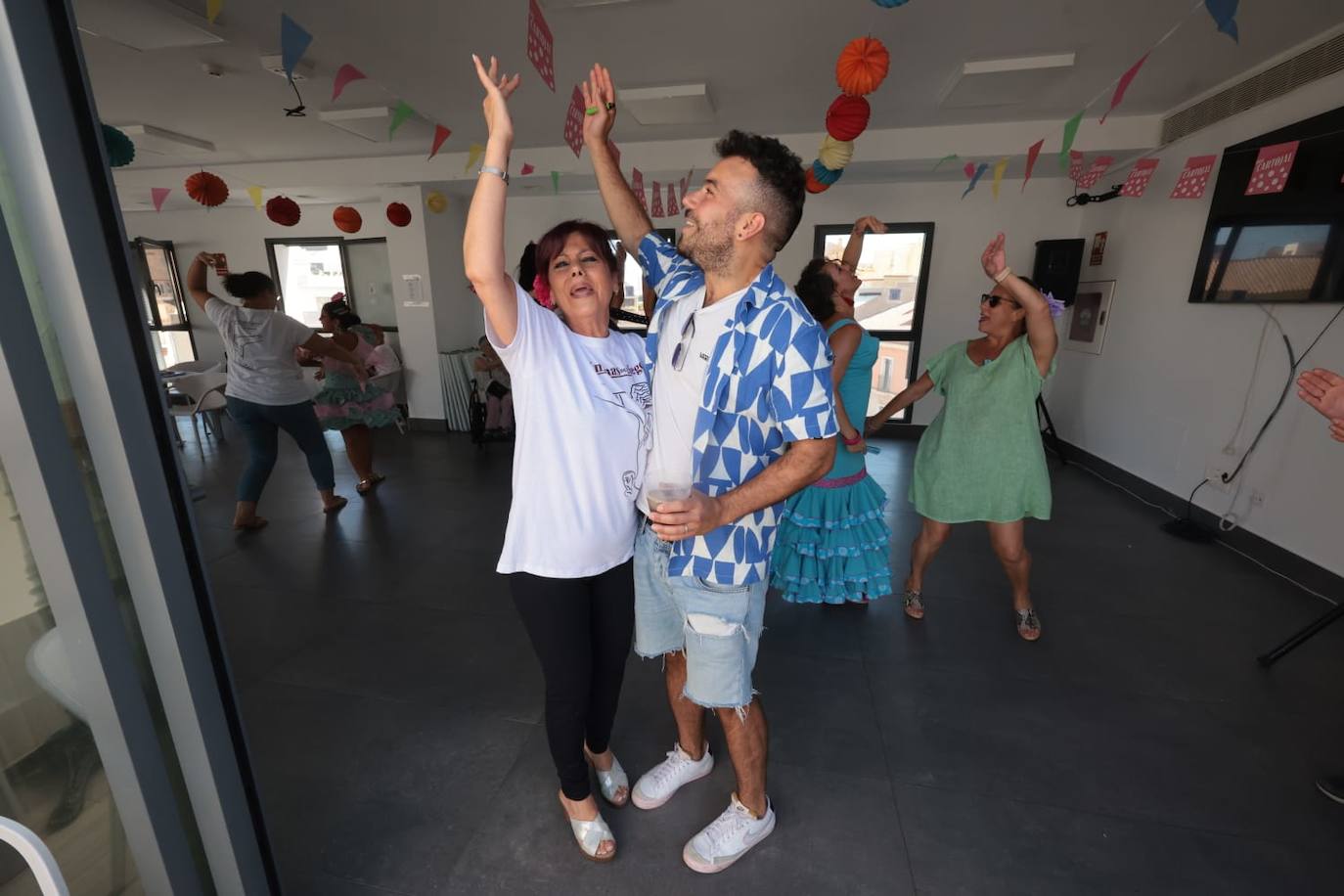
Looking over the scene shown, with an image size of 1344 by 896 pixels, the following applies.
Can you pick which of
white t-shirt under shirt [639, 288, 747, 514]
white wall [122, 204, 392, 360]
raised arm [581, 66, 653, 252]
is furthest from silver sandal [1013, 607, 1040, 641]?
white wall [122, 204, 392, 360]

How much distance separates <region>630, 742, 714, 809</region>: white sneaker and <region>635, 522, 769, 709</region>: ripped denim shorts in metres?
0.50

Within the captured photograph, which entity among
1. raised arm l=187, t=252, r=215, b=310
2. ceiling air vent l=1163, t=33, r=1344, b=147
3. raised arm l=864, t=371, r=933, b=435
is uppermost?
ceiling air vent l=1163, t=33, r=1344, b=147

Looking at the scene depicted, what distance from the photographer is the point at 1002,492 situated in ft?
8.01

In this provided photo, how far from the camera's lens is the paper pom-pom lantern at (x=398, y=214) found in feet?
19.1

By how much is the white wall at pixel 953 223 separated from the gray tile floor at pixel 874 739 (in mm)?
3521

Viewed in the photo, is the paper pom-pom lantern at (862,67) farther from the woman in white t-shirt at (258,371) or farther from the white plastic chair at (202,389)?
the white plastic chair at (202,389)

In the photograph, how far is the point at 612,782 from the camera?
1708mm

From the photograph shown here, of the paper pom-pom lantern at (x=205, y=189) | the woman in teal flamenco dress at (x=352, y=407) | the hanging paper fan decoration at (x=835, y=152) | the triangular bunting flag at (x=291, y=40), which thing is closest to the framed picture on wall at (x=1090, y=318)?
the hanging paper fan decoration at (x=835, y=152)

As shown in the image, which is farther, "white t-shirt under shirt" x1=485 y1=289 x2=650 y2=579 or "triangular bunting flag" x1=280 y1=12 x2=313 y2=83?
"triangular bunting flag" x1=280 y1=12 x2=313 y2=83

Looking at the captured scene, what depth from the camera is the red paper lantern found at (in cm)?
274

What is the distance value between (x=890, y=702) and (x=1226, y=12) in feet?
8.23

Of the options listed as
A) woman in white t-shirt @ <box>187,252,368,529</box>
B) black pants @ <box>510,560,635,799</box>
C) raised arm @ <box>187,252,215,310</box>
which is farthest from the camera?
woman in white t-shirt @ <box>187,252,368,529</box>

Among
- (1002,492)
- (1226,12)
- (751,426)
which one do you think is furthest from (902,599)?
(1226,12)

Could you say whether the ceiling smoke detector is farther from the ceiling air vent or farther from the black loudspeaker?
the black loudspeaker
